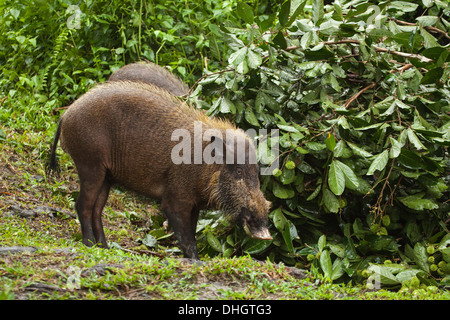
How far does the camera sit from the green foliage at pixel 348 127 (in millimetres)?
5344

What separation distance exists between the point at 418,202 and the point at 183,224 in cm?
218

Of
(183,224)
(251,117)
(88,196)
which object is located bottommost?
(183,224)

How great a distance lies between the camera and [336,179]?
16.8 ft

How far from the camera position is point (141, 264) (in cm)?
429

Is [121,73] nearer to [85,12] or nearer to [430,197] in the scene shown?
[85,12]

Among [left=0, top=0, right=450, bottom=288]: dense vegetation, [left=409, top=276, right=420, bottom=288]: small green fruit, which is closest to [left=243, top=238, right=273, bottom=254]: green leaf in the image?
[left=0, top=0, right=450, bottom=288]: dense vegetation

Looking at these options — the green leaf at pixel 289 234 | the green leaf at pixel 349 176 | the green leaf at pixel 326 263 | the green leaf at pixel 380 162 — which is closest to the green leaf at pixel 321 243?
the green leaf at pixel 326 263

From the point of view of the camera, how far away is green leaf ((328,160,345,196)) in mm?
5098

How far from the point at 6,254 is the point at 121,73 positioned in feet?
11.9

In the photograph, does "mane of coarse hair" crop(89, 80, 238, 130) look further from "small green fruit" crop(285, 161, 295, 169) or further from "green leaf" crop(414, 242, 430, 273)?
"green leaf" crop(414, 242, 430, 273)

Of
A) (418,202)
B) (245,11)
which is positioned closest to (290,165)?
(418,202)

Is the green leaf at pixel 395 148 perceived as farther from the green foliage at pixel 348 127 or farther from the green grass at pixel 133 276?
the green grass at pixel 133 276

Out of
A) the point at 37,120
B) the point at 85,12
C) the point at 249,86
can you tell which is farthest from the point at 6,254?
the point at 85,12

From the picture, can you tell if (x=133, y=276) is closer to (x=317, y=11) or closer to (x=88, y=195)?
(x=88, y=195)
